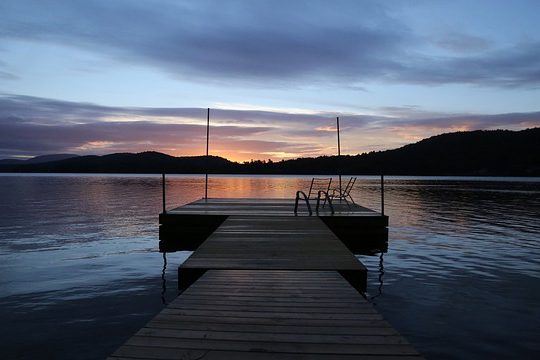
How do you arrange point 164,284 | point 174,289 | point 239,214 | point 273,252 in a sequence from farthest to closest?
point 239,214 < point 164,284 < point 174,289 < point 273,252

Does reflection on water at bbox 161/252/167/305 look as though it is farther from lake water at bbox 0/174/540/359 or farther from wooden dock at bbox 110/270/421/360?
wooden dock at bbox 110/270/421/360

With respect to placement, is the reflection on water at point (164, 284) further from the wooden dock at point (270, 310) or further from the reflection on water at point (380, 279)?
the reflection on water at point (380, 279)

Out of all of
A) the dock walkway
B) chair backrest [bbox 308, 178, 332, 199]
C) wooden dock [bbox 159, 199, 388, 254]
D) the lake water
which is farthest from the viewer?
chair backrest [bbox 308, 178, 332, 199]

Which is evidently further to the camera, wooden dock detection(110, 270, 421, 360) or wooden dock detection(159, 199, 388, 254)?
wooden dock detection(159, 199, 388, 254)

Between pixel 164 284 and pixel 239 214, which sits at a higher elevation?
pixel 239 214

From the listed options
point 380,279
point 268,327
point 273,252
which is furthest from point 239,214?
point 268,327

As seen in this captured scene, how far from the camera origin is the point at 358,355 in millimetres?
3695

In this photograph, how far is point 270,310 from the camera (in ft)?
16.5

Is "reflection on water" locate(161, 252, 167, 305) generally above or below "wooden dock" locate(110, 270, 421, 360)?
below

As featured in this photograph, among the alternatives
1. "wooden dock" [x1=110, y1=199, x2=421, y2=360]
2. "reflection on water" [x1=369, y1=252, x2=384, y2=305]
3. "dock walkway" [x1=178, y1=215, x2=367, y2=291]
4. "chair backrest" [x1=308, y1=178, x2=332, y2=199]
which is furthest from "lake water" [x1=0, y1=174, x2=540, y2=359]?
"chair backrest" [x1=308, y1=178, x2=332, y2=199]

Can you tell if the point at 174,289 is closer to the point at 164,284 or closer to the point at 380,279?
the point at 164,284

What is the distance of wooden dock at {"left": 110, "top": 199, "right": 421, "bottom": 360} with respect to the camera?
149 inches

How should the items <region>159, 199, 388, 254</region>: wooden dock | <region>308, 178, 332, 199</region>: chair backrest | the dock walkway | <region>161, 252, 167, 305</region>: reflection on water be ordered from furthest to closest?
1. <region>308, 178, 332, 199</region>: chair backrest
2. <region>159, 199, 388, 254</region>: wooden dock
3. <region>161, 252, 167, 305</region>: reflection on water
4. the dock walkway

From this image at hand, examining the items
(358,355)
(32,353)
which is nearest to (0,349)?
(32,353)
